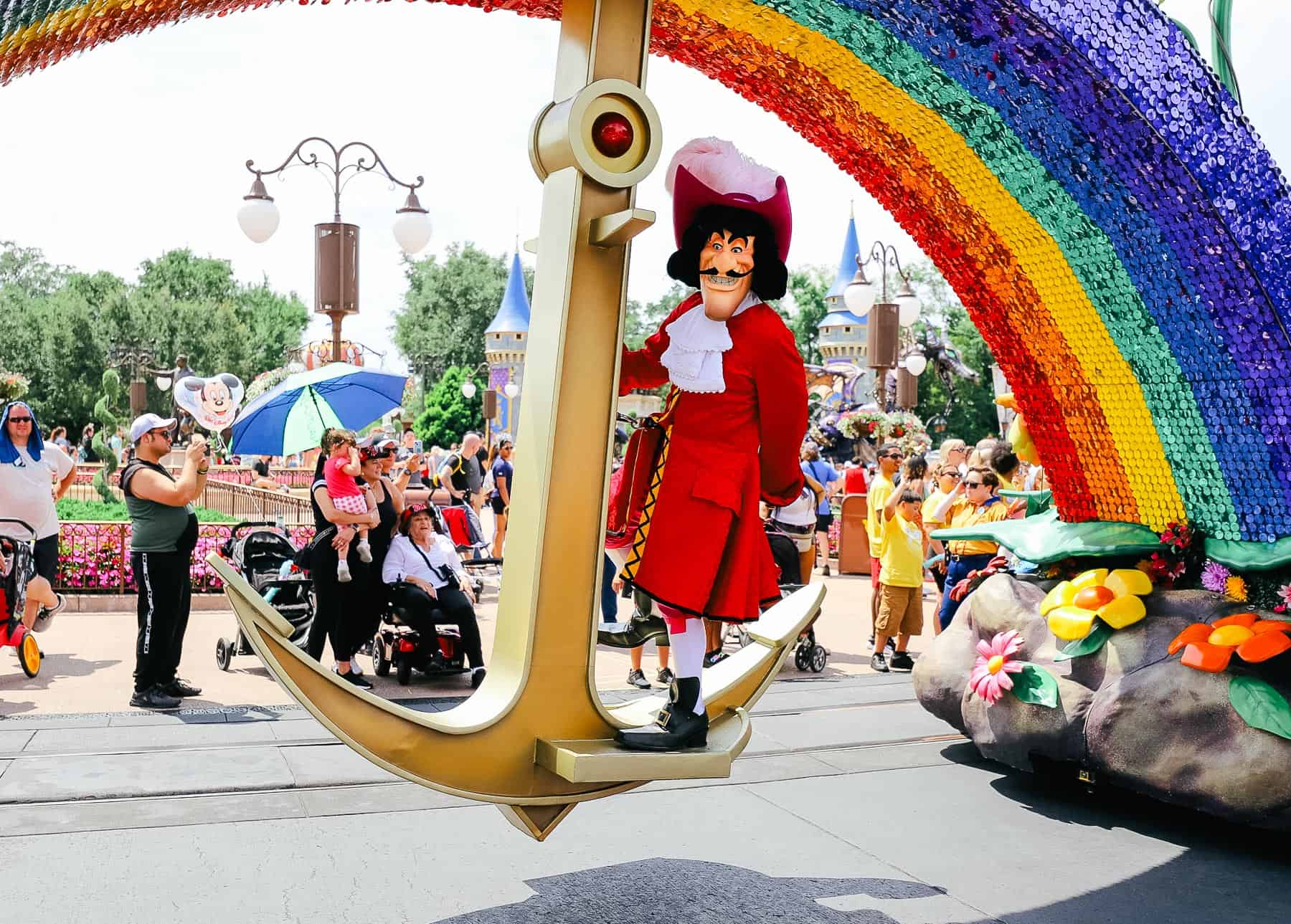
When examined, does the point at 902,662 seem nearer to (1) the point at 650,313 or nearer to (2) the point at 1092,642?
(2) the point at 1092,642

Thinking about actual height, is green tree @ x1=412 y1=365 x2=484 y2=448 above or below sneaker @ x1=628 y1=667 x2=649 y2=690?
above

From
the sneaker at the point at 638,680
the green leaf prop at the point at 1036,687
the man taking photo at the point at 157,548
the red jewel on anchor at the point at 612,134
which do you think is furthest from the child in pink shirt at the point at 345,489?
the red jewel on anchor at the point at 612,134

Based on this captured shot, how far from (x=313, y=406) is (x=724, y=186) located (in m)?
7.17

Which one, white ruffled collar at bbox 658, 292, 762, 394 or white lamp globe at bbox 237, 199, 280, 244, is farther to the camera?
white lamp globe at bbox 237, 199, 280, 244

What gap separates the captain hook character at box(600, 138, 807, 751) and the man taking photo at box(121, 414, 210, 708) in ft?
13.8

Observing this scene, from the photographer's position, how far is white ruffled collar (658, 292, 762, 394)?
3.54m

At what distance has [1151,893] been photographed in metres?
4.71

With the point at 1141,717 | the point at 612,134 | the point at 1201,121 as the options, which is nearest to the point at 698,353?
the point at 612,134

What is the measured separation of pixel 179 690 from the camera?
7.36 metres

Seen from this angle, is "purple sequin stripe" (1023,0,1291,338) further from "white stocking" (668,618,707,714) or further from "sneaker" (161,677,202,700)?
"sneaker" (161,677,202,700)

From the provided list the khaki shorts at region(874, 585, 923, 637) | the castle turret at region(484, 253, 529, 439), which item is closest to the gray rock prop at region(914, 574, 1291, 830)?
the khaki shorts at region(874, 585, 923, 637)

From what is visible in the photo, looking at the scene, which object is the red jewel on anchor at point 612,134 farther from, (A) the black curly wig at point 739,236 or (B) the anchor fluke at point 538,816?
(B) the anchor fluke at point 538,816

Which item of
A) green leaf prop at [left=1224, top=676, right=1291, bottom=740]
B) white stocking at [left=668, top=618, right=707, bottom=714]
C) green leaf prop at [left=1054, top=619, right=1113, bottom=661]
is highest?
white stocking at [left=668, top=618, right=707, bottom=714]

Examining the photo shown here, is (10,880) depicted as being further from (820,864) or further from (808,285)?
(808,285)
